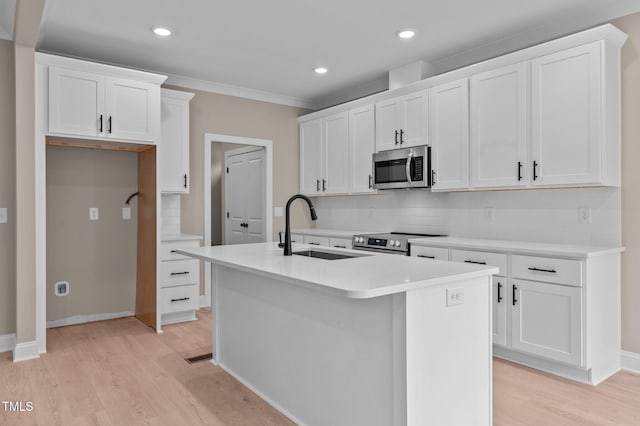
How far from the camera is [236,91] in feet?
17.3

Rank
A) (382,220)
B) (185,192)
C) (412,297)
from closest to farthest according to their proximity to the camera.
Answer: (412,297) < (185,192) < (382,220)

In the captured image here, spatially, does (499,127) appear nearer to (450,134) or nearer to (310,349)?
(450,134)

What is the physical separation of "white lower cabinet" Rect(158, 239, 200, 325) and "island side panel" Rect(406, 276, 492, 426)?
10.1 feet

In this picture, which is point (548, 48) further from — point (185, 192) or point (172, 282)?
point (172, 282)

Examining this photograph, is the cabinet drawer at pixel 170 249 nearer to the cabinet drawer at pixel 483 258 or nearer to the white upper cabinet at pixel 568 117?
the cabinet drawer at pixel 483 258

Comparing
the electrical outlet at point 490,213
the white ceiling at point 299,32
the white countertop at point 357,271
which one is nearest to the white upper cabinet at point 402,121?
the white ceiling at point 299,32

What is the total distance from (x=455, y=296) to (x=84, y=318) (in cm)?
390

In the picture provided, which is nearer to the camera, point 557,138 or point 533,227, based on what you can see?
point 557,138

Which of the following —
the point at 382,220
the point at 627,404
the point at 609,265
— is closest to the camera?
the point at 627,404

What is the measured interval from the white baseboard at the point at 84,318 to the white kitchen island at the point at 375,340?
99.3 inches

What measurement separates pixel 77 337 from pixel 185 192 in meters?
1.70

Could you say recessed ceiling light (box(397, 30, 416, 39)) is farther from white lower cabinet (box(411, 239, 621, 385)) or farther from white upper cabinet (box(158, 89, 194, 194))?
white upper cabinet (box(158, 89, 194, 194))

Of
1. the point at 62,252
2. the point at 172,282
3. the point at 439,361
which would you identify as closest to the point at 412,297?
the point at 439,361

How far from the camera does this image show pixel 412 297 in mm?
1770
